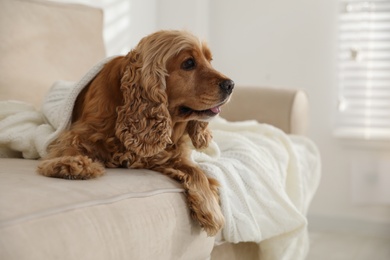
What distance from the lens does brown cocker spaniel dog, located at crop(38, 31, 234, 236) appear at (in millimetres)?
1533

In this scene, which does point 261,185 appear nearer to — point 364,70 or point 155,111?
point 155,111

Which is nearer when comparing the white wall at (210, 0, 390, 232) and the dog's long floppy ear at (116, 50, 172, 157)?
the dog's long floppy ear at (116, 50, 172, 157)

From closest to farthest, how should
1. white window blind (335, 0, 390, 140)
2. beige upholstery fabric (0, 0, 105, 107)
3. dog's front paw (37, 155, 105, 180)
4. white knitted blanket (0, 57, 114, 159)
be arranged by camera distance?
dog's front paw (37, 155, 105, 180), white knitted blanket (0, 57, 114, 159), beige upholstery fabric (0, 0, 105, 107), white window blind (335, 0, 390, 140)

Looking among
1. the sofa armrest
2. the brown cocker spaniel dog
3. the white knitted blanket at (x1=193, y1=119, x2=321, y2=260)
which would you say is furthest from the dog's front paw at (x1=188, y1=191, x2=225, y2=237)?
the sofa armrest

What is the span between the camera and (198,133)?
170cm

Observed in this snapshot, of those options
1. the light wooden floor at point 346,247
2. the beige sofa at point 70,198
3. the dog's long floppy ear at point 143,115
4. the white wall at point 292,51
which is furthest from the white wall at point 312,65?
the dog's long floppy ear at point 143,115

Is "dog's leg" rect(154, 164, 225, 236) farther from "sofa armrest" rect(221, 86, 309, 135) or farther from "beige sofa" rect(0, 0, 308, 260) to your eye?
"sofa armrest" rect(221, 86, 309, 135)

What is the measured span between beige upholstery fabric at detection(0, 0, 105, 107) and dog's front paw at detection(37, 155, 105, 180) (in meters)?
0.72

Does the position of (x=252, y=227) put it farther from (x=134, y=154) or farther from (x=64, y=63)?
(x=64, y=63)

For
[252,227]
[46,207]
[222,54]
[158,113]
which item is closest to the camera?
[46,207]

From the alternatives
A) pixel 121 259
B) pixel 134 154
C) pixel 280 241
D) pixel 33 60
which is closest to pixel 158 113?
pixel 134 154

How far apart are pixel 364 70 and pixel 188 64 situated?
78.9 inches

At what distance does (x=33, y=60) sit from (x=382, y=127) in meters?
1.86

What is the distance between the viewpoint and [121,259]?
1.27m
